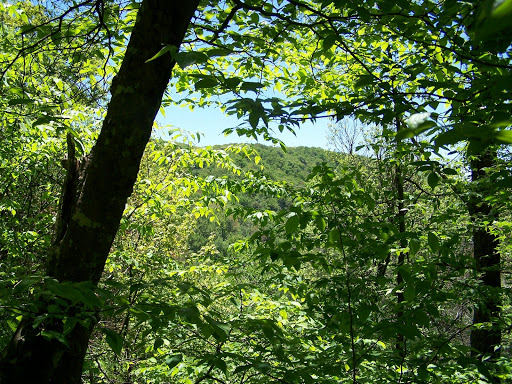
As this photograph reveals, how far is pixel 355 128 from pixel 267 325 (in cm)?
1085

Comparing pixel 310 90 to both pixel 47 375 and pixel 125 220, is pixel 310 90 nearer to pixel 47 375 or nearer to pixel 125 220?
pixel 125 220

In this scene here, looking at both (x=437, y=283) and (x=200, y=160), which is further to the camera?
(x=200, y=160)

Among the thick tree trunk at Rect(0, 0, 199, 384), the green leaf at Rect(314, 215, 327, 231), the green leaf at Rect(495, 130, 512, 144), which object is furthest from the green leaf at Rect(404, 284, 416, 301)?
the thick tree trunk at Rect(0, 0, 199, 384)

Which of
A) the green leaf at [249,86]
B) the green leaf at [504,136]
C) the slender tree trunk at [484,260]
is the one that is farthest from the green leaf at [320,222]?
the slender tree trunk at [484,260]

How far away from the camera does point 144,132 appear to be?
155 centimetres

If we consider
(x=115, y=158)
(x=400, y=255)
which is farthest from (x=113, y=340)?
(x=400, y=255)

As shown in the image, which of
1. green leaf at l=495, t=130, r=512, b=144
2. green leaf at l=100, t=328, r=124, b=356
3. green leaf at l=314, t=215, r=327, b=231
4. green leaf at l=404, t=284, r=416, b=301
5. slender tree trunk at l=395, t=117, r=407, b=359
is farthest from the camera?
slender tree trunk at l=395, t=117, r=407, b=359

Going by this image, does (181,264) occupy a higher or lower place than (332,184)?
lower

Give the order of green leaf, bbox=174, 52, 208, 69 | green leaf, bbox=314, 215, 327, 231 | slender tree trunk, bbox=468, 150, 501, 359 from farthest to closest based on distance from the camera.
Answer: slender tree trunk, bbox=468, 150, 501, 359
green leaf, bbox=314, 215, 327, 231
green leaf, bbox=174, 52, 208, 69

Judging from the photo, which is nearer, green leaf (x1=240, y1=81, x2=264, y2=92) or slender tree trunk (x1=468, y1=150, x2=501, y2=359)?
green leaf (x1=240, y1=81, x2=264, y2=92)

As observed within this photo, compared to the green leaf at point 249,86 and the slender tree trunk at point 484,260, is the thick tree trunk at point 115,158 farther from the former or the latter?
the slender tree trunk at point 484,260

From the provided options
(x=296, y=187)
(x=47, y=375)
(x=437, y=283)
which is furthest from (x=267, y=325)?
(x=296, y=187)

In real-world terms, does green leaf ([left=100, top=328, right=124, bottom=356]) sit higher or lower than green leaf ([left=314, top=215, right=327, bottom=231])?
lower

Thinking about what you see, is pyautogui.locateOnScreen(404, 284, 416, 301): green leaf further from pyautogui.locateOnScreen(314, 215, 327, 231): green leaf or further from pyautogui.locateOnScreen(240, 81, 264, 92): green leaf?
pyautogui.locateOnScreen(240, 81, 264, 92): green leaf
